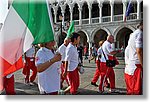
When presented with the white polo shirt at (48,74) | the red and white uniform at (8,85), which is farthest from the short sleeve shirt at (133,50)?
the red and white uniform at (8,85)

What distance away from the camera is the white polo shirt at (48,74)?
2.25m

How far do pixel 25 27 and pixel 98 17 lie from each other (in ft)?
2.55

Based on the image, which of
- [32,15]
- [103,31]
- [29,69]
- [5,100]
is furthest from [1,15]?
[103,31]

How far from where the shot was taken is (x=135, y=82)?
8.58 ft

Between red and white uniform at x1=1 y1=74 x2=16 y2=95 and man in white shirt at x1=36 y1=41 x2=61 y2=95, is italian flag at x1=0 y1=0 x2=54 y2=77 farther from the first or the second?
red and white uniform at x1=1 y1=74 x2=16 y2=95

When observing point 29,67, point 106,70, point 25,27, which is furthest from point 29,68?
point 106,70

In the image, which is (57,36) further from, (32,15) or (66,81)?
A: (66,81)

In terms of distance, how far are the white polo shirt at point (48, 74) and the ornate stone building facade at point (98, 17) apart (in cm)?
37

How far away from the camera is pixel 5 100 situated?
2693mm

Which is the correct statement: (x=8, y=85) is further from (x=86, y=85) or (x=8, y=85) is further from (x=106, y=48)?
(x=106, y=48)

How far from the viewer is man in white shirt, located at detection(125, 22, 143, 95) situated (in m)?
2.57

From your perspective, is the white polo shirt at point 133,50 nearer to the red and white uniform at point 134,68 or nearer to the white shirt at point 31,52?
the red and white uniform at point 134,68

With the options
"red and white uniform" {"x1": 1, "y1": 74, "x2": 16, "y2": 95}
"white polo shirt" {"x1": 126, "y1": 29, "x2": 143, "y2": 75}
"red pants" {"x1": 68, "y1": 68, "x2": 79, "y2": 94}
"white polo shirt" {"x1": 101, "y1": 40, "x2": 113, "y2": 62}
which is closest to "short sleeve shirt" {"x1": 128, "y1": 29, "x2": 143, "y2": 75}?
"white polo shirt" {"x1": 126, "y1": 29, "x2": 143, "y2": 75}

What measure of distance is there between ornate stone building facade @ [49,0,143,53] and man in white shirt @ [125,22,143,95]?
0.07 m
